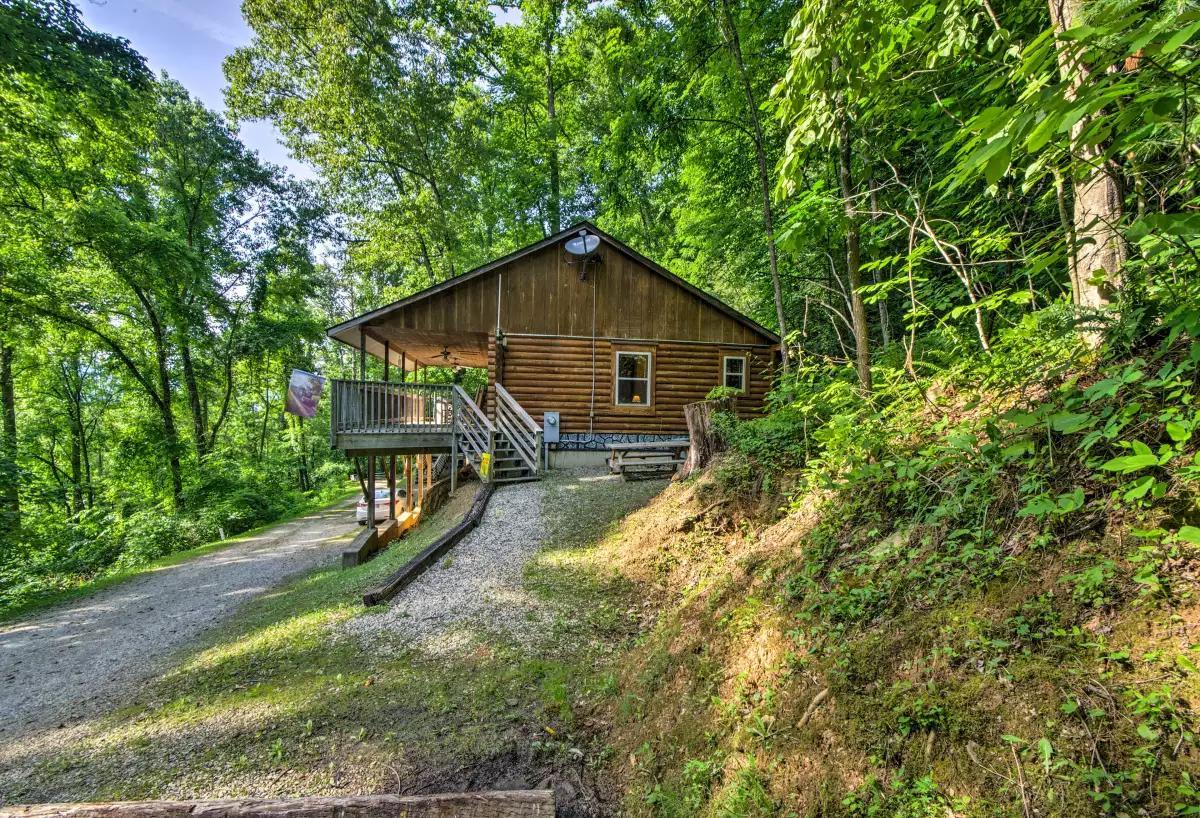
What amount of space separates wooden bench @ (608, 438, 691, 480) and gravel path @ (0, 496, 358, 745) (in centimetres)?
704

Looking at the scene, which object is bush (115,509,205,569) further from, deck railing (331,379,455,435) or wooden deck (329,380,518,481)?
deck railing (331,379,455,435)

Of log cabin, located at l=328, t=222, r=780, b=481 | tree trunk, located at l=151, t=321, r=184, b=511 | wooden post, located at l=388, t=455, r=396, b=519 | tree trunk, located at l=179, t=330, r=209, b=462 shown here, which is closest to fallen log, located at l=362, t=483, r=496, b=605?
log cabin, located at l=328, t=222, r=780, b=481

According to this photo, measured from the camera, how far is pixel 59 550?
1211cm

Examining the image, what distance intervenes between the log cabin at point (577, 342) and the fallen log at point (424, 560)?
337cm

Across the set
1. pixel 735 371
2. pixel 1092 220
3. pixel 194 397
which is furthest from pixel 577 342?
pixel 194 397

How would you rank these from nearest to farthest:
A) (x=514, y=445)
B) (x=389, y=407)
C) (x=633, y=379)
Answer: (x=514, y=445) < (x=389, y=407) < (x=633, y=379)

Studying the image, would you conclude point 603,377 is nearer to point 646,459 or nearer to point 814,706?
point 646,459

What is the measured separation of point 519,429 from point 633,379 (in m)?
3.84

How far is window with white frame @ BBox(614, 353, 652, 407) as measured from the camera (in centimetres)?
1360

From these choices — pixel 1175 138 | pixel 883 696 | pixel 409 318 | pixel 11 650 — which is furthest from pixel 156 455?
pixel 1175 138

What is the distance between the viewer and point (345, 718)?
11.7 ft

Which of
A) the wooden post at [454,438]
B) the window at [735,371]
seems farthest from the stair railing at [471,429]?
the window at [735,371]

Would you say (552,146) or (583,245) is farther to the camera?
(552,146)

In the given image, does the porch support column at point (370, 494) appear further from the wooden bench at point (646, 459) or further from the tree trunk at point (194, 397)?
the tree trunk at point (194, 397)
